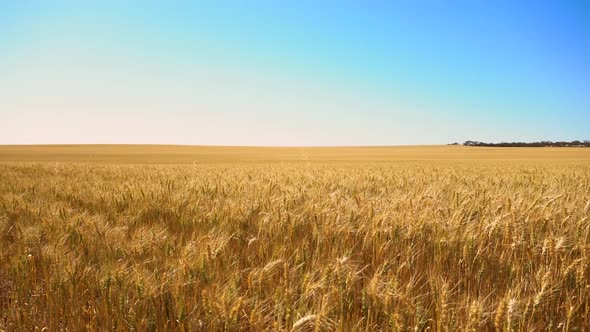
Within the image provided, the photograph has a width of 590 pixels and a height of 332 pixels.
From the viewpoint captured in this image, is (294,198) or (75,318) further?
(294,198)

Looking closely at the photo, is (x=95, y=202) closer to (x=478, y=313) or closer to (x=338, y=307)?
(x=338, y=307)

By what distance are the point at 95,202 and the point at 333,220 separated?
3044mm

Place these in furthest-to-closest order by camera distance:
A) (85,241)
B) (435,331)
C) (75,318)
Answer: (85,241), (75,318), (435,331)

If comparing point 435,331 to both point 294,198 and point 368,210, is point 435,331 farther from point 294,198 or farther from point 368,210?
point 294,198

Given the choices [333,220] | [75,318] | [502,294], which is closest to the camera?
[75,318]

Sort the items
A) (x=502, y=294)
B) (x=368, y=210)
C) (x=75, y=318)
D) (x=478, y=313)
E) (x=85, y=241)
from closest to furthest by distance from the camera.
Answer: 1. (x=478, y=313)
2. (x=75, y=318)
3. (x=502, y=294)
4. (x=85, y=241)
5. (x=368, y=210)

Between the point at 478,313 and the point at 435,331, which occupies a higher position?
the point at 478,313

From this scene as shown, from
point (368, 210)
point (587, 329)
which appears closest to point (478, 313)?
point (587, 329)

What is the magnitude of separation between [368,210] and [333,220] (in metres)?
0.44

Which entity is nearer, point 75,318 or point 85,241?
point 75,318

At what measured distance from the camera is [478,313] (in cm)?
128

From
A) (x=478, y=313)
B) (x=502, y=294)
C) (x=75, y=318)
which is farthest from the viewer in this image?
(x=502, y=294)

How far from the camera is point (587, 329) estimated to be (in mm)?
1648

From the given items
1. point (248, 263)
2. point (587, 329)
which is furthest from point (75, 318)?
point (587, 329)
